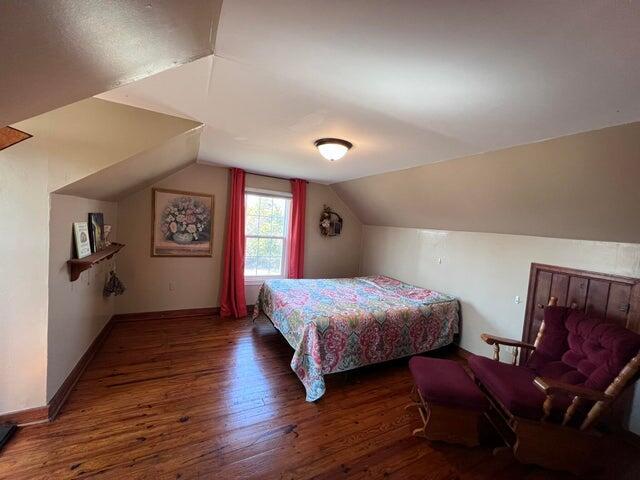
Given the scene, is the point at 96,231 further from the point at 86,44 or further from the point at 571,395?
the point at 571,395

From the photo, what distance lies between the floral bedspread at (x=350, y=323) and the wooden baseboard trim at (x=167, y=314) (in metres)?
0.85

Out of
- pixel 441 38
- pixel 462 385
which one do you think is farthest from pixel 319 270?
pixel 441 38

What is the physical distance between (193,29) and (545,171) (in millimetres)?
2454

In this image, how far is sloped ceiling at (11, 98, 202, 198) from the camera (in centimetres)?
169

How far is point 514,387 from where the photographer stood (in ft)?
6.21

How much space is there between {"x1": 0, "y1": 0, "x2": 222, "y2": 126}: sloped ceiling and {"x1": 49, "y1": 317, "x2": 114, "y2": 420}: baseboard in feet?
6.44

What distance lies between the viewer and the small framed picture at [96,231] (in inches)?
95.0

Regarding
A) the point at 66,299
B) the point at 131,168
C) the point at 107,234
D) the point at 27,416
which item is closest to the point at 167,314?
the point at 107,234

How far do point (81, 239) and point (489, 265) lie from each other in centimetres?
390

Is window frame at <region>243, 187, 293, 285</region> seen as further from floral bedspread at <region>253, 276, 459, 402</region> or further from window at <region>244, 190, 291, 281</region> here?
floral bedspread at <region>253, 276, 459, 402</region>

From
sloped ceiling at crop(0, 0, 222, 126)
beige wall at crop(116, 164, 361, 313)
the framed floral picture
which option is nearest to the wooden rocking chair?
sloped ceiling at crop(0, 0, 222, 126)

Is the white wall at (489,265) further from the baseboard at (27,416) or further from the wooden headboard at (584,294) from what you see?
the baseboard at (27,416)

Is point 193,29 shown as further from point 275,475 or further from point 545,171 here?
point 545,171

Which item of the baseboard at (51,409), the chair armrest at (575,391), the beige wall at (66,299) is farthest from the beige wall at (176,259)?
the chair armrest at (575,391)
